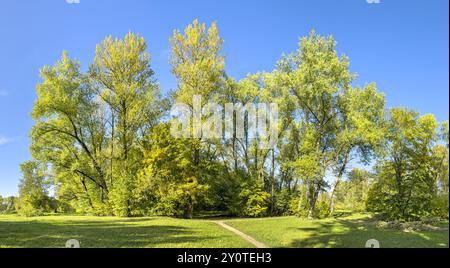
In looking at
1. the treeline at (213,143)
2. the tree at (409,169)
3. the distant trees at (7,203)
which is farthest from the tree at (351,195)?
the distant trees at (7,203)

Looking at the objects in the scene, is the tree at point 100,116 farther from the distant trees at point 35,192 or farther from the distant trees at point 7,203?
the distant trees at point 7,203

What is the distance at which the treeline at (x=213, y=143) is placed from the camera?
23.7 metres

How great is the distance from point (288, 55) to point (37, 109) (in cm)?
2384

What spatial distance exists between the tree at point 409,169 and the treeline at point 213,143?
0.24 feet

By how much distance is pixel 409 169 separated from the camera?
2278 cm

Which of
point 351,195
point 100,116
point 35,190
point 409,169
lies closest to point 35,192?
point 35,190

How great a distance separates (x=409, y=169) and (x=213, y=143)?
60.1 feet

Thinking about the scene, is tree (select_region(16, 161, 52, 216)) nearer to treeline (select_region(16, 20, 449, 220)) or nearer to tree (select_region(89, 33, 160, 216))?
treeline (select_region(16, 20, 449, 220))

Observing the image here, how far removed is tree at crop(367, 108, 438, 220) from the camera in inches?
878

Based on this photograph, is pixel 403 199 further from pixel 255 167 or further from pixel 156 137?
pixel 156 137

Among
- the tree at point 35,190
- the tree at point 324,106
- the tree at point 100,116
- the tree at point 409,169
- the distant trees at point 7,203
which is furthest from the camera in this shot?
the distant trees at point 7,203

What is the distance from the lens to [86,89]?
1296 inches

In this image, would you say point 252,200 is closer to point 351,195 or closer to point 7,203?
point 351,195
